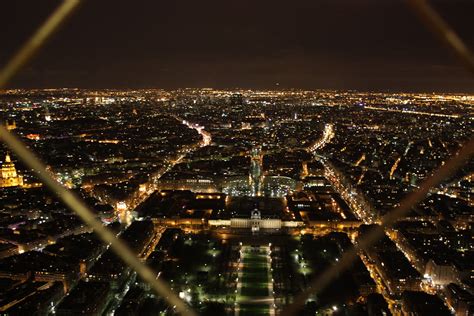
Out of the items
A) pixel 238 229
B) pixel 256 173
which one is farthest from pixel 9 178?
pixel 238 229

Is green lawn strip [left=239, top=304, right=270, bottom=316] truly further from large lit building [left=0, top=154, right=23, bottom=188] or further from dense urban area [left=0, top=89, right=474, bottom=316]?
large lit building [left=0, top=154, right=23, bottom=188]

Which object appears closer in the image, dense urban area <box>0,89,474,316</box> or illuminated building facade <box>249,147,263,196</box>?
dense urban area <box>0,89,474,316</box>

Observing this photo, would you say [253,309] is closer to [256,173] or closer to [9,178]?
Result: [256,173]

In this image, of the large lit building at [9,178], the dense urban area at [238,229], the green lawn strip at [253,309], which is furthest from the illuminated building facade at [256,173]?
the large lit building at [9,178]

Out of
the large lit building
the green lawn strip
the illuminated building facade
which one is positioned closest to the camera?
the green lawn strip

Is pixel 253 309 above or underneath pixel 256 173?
above

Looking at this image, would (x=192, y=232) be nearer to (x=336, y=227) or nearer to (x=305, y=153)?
(x=336, y=227)

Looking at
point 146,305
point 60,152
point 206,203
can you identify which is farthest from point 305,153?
point 146,305

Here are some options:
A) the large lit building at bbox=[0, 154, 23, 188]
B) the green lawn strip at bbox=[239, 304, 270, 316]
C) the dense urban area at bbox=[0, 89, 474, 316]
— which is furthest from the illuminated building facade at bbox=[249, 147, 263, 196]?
the large lit building at bbox=[0, 154, 23, 188]

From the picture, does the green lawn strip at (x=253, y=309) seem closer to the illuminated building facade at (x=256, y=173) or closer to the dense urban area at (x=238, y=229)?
the dense urban area at (x=238, y=229)
